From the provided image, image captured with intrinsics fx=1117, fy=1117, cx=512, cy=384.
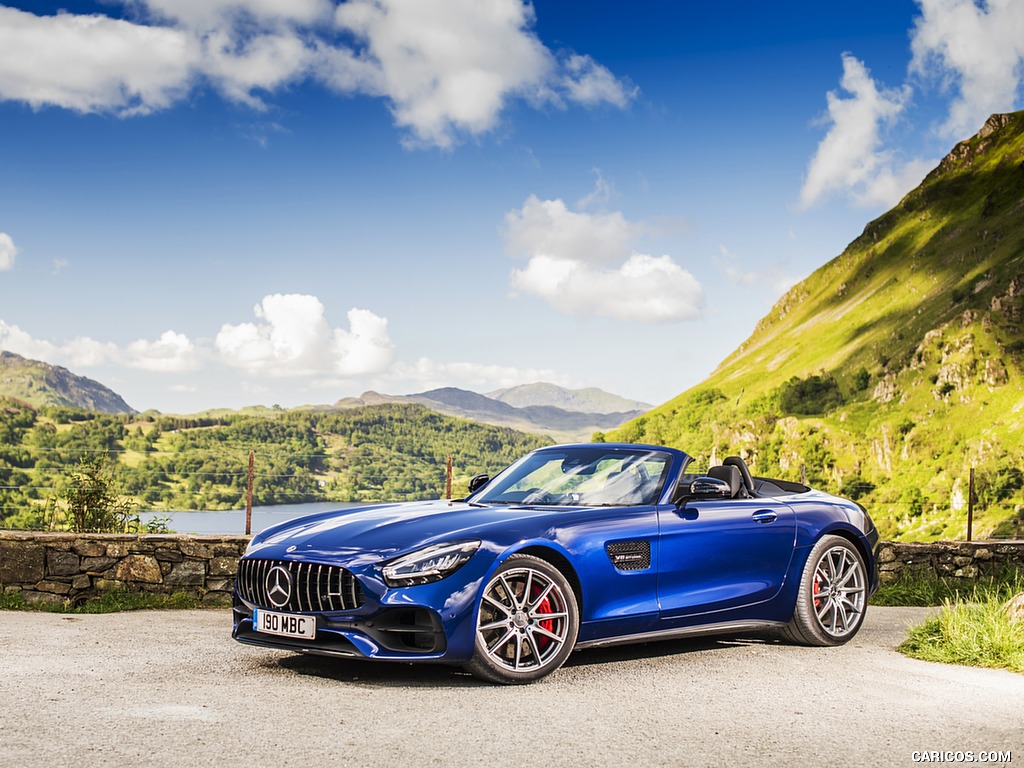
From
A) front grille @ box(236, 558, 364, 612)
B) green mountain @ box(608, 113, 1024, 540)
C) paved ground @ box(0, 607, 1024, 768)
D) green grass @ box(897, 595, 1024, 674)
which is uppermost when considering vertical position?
green mountain @ box(608, 113, 1024, 540)

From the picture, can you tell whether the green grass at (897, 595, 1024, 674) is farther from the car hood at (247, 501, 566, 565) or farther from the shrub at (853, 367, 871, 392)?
the shrub at (853, 367, 871, 392)

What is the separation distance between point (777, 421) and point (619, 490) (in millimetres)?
184571

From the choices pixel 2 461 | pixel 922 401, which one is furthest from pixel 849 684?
pixel 922 401

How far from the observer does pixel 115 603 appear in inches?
410

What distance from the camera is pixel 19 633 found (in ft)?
28.1

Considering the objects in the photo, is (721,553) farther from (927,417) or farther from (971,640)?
(927,417)

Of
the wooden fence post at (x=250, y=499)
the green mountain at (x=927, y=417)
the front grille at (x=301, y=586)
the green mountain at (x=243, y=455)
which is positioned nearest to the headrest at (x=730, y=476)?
the green mountain at (x=243, y=455)

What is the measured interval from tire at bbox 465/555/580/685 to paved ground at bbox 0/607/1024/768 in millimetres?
141

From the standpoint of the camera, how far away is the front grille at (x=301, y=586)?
6449 millimetres

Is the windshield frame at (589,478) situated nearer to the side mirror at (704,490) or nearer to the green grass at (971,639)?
the side mirror at (704,490)

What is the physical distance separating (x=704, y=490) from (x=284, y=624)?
2.84 meters

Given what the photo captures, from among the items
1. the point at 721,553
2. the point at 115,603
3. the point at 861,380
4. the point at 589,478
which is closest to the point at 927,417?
the point at 861,380

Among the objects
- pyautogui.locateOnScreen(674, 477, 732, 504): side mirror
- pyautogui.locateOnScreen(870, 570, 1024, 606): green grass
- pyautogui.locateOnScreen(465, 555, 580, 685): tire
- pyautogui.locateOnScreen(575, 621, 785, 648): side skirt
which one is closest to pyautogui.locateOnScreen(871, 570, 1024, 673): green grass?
pyautogui.locateOnScreen(575, 621, 785, 648): side skirt

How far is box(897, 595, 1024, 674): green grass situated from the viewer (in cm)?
761
